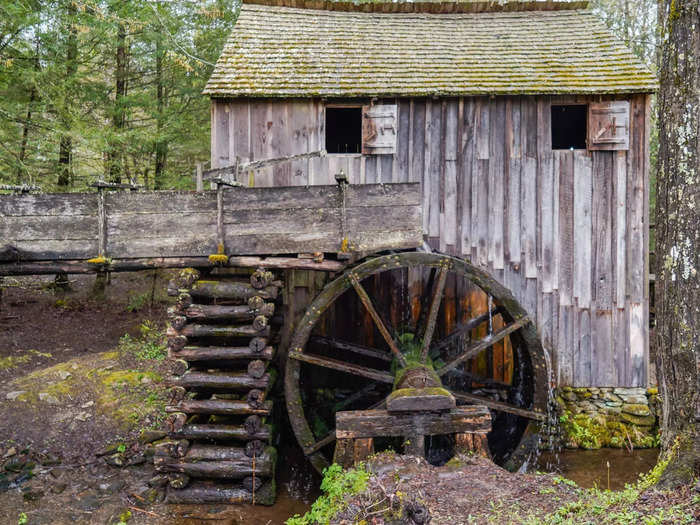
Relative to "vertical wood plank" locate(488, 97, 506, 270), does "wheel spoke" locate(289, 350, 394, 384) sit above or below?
below

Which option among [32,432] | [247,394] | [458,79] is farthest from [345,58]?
[32,432]

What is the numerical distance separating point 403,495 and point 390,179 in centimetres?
448

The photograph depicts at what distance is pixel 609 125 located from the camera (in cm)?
670

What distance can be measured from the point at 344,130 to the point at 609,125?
481 cm

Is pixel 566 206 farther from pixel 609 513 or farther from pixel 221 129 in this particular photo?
pixel 221 129

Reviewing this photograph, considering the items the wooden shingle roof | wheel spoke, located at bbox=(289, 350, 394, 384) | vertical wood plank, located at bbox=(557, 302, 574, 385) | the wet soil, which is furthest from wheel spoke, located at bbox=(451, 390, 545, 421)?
the wet soil

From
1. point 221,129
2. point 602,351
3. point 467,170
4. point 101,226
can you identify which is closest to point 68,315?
point 101,226

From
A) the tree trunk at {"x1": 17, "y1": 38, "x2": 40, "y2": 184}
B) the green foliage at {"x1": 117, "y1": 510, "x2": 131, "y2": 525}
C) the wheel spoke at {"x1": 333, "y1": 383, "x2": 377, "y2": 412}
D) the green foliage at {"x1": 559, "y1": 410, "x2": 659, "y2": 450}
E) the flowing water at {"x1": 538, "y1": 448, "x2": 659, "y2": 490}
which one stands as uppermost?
the tree trunk at {"x1": 17, "y1": 38, "x2": 40, "y2": 184}

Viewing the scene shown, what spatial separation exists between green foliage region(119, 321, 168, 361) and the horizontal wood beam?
16.3 ft

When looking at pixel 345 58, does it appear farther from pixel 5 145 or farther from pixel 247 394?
pixel 5 145

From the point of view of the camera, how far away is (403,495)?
11.4 feet

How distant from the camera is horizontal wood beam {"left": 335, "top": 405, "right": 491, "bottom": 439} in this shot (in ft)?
15.5

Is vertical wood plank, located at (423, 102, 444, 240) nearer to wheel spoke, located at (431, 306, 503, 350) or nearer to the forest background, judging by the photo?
wheel spoke, located at (431, 306, 503, 350)

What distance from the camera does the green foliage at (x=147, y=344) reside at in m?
8.48
